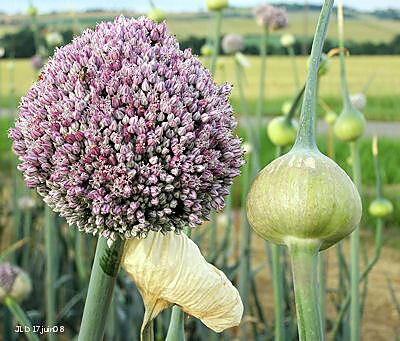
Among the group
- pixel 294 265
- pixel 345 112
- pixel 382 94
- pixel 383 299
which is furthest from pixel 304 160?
pixel 382 94

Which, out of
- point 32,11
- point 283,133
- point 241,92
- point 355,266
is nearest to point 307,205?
point 283,133

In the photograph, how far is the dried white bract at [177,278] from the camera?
0.40 m

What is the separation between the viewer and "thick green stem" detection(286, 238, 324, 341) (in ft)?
1.10

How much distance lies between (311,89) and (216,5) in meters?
0.85

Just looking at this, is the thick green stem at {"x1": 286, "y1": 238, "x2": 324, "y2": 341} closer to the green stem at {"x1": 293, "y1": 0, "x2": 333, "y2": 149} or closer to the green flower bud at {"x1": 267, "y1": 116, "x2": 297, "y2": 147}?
the green stem at {"x1": 293, "y1": 0, "x2": 333, "y2": 149}

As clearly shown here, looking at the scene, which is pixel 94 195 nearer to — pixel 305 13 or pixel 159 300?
pixel 159 300

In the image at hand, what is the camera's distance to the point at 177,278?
0.40 metres

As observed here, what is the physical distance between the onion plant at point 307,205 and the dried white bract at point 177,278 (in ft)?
0.22

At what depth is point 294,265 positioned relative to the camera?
1.12ft

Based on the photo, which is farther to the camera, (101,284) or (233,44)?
(233,44)

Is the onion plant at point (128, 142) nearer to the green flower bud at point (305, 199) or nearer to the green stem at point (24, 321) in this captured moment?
the green flower bud at point (305, 199)

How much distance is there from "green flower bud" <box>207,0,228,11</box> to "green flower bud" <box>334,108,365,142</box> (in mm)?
461

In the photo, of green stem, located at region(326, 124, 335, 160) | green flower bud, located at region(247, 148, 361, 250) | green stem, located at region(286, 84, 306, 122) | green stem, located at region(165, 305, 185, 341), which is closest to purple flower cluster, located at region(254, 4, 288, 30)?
green stem, located at region(326, 124, 335, 160)

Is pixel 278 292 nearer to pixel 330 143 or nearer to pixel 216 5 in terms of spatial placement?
pixel 330 143
